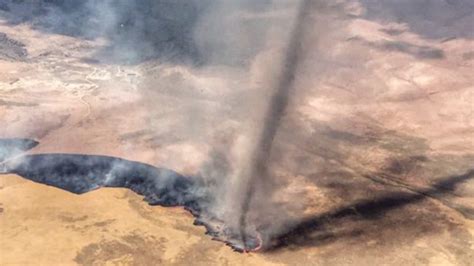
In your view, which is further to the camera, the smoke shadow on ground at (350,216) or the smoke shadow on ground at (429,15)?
the smoke shadow on ground at (429,15)

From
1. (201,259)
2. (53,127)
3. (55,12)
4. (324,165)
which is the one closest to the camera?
(201,259)

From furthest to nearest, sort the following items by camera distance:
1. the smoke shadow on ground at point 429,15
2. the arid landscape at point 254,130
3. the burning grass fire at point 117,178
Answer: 1. the smoke shadow on ground at point 429,15
2. the burning grass fire at point 117,178
3. the arid landscape at point 254,130

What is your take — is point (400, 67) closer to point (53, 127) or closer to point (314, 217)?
point (314, 217)

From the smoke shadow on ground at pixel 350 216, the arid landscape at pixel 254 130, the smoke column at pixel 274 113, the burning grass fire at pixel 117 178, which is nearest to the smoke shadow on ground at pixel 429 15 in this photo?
the arid landscape at pixel 254 130

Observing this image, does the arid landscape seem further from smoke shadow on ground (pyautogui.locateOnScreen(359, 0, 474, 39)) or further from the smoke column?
the smoke column

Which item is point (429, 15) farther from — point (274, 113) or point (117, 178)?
point (117, 178)

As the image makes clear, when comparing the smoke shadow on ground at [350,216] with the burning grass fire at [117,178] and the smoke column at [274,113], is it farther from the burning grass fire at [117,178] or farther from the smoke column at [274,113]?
the burning grass fire at [117,178]

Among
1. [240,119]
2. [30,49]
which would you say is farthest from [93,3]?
[240,119]
